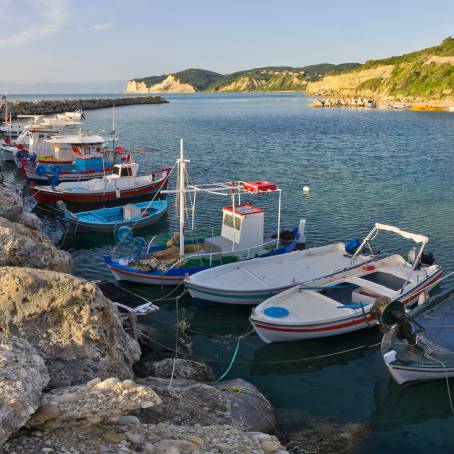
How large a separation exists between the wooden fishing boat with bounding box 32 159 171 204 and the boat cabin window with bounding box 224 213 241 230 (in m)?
12.9

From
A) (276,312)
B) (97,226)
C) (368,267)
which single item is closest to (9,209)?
(97,226)

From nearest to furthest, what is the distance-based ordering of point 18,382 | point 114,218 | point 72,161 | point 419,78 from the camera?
1. point 18,382
2. point 114,218
3. point 72,161
4. point 419,78

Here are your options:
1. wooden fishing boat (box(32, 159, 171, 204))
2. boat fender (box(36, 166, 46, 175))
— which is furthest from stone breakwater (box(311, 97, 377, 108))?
boat fender (box(36, 166, 46, 175))

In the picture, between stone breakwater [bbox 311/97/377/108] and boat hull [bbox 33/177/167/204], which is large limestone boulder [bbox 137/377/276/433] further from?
stone breakwater [bbox 311/97/377/108]

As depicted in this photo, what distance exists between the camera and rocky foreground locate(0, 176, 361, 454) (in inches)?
355

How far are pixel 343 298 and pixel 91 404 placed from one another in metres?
13.1

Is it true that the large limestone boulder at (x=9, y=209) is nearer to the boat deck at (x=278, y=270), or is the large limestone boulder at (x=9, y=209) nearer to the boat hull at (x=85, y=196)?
the boat deck at (x=278, y=270)

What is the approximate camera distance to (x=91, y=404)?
30.4ft

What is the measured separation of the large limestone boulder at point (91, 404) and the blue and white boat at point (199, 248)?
40.1 feet

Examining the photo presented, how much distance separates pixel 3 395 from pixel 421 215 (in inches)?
1201

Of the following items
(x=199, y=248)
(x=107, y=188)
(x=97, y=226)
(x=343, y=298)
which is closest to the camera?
(x=343, y=298)

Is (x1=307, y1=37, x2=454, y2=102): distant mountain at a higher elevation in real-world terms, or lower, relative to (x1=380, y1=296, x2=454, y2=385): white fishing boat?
higher

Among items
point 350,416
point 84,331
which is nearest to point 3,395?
point 84,331

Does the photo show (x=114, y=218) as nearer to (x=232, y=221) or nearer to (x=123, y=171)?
(x=123, y=171)
